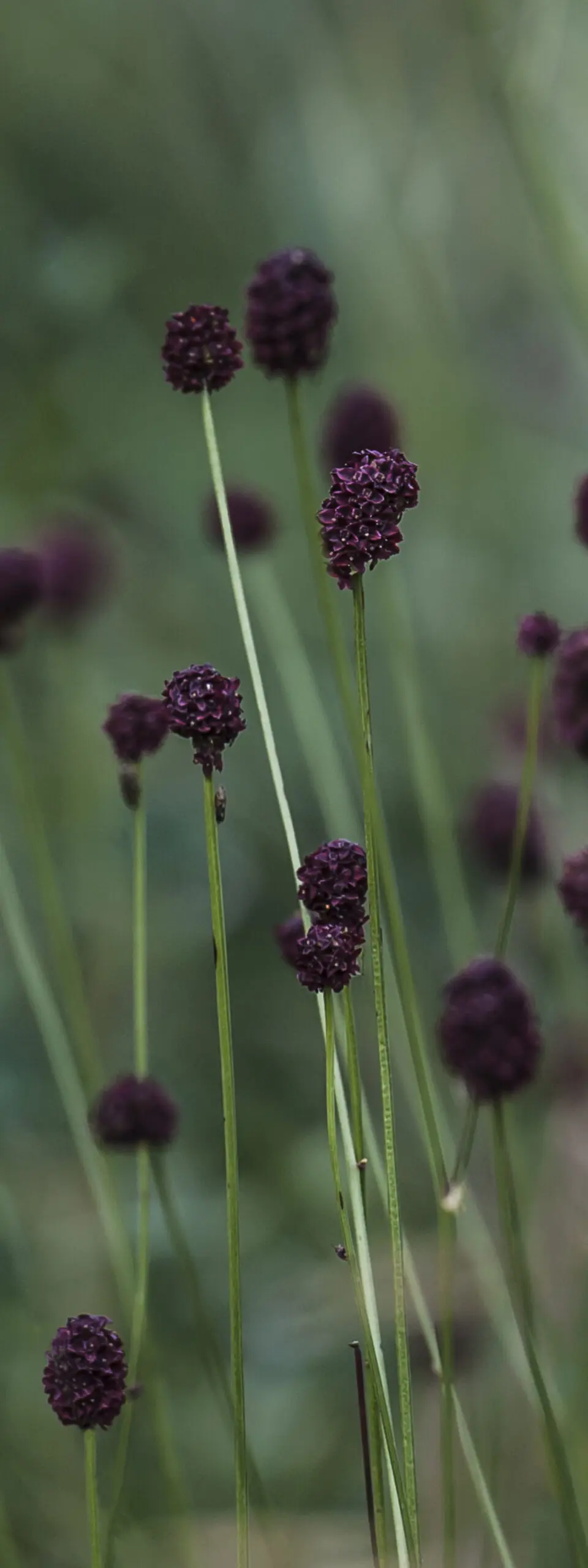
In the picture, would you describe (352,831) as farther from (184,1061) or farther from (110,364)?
(110,364)

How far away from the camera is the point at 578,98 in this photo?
1.29m

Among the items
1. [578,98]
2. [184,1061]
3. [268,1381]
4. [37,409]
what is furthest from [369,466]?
[578,98]

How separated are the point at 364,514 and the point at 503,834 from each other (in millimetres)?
336

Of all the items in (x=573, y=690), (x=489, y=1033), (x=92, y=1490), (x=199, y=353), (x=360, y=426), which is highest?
(x=360, y=426)

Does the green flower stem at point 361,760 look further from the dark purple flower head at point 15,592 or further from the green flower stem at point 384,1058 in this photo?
the dark purple flower head at point 15,592

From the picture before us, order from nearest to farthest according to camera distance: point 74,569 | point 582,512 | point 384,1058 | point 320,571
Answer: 1. point 384,1058
2. point 320,571
3. point 582,512
4. point 74,569

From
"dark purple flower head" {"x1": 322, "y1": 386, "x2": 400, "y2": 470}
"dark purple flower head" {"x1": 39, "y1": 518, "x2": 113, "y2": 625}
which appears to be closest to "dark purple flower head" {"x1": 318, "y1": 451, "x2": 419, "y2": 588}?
"dark purple flower head" {"x1": 322, "y1": 386, "x2": 400, "y2": 470}

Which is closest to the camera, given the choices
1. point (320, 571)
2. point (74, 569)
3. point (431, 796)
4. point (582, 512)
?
point (320, 571)

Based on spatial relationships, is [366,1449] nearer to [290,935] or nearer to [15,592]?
[290,935]

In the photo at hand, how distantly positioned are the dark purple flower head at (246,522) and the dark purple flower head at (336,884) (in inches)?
12.0

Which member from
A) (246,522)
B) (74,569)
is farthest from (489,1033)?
(74,569)

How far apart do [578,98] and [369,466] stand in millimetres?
1035

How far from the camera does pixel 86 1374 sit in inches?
16.6

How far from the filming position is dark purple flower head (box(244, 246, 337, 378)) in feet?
1.68
